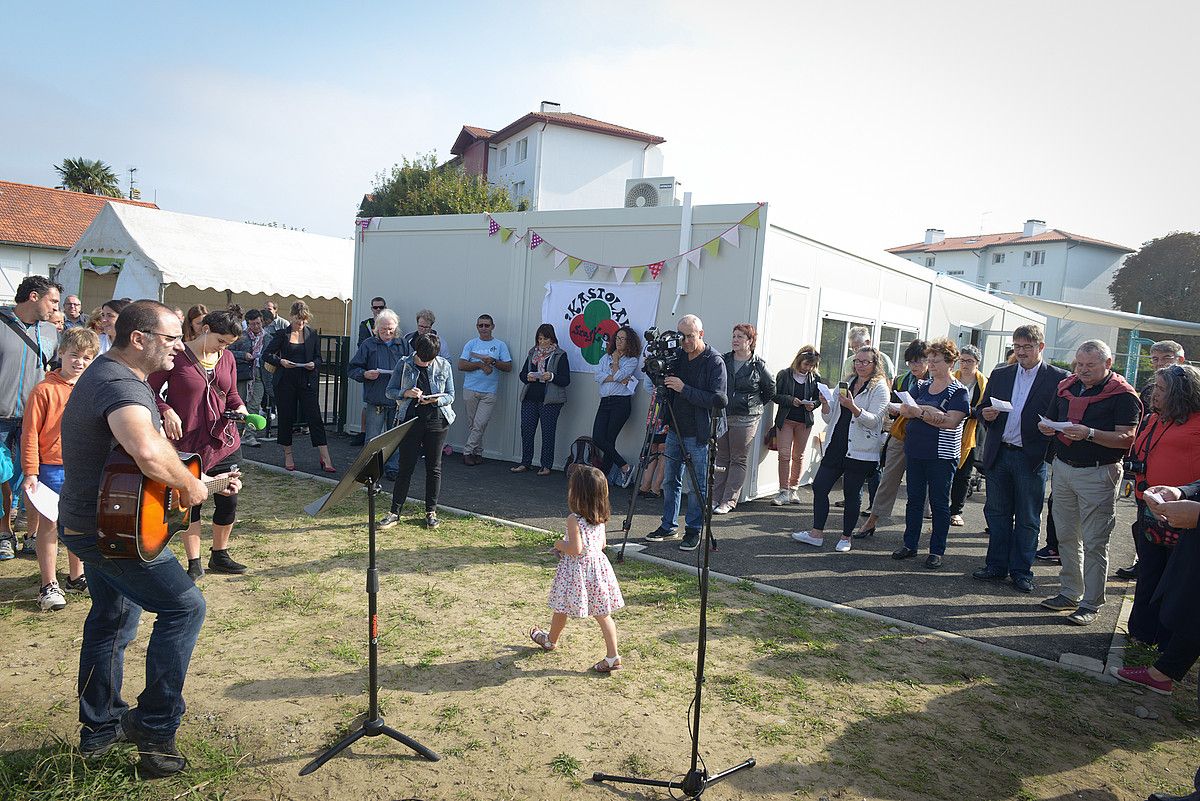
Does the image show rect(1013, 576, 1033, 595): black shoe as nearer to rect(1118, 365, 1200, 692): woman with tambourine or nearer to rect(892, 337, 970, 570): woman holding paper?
rect(892, 337, 970, 570): woman holding paper

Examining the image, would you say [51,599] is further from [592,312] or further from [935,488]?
[935,488]

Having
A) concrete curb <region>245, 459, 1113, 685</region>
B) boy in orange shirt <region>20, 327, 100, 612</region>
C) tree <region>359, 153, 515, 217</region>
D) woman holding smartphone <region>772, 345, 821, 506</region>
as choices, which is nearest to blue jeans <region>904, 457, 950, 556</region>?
concrete curb <region>245, 459, 1113, 685</region>

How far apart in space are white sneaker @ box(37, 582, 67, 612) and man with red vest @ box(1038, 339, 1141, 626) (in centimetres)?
659

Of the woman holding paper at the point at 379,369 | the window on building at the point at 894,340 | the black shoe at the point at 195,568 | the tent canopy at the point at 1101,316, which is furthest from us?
the tent canopy at the point at 1101,316

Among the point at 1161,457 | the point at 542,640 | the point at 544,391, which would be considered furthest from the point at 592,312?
the point at 1161,457

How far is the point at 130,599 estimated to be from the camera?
9.55 feet

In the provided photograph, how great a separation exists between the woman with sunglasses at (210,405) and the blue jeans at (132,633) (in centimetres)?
153

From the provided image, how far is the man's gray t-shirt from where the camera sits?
2.75 meters

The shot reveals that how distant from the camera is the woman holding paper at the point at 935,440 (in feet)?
20.5

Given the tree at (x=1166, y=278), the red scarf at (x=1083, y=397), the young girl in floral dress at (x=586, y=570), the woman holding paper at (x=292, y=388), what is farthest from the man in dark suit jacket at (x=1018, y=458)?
the tree at (x=1166, y=278)

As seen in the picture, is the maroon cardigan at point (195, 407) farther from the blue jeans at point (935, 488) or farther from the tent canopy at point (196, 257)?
the tent canopy at point (196, 257)

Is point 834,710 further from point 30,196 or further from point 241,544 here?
point 30,196

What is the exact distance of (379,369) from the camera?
28.6 feet

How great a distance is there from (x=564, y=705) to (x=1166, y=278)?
54.6 metres
